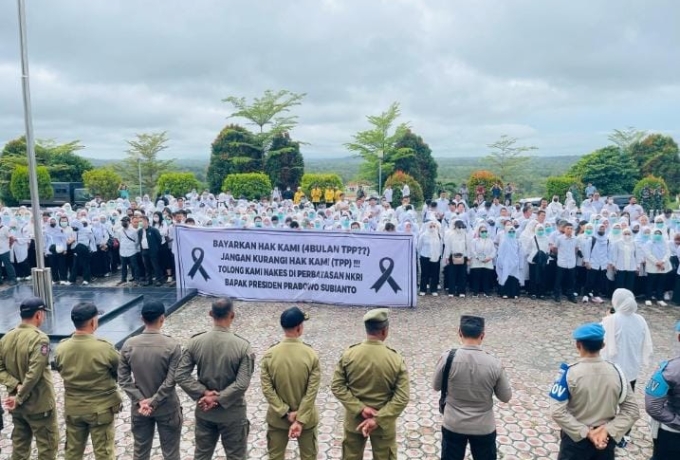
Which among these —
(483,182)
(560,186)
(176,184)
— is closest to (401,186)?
(483,182)

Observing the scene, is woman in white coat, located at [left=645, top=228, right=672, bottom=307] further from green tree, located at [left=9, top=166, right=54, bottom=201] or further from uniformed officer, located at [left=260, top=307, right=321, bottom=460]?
green tree, located at [left=9, top=166, right=54, bottom=201]

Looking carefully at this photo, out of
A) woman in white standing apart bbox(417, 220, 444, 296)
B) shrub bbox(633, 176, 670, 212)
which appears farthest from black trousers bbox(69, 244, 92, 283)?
shrub bbox(633, 176, 670, 212)

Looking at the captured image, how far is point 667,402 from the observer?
10.2 ft

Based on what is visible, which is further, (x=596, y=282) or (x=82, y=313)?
(x=596, y=282)

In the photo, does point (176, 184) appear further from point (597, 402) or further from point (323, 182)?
point (597, 402)

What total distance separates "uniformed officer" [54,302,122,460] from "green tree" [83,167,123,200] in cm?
2330

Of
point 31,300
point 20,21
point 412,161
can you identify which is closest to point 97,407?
point 31,300

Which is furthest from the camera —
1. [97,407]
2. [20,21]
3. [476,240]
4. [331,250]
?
[476,240]

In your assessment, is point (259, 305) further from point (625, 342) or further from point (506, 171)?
point (506, 171)

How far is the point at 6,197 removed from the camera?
1059 inches

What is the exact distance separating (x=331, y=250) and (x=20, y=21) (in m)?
5.58

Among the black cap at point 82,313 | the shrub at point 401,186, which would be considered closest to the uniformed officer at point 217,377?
the black cap at point 82,313

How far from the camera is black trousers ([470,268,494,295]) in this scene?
30.5ft

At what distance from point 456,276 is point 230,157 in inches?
895
